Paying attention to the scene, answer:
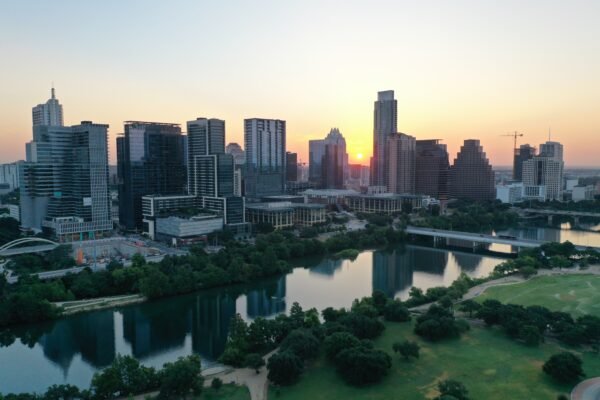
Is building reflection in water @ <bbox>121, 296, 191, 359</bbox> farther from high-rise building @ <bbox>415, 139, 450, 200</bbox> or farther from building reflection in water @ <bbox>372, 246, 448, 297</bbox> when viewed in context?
high-rise building @ <bbox>415, 139, 450, 200</bbox>

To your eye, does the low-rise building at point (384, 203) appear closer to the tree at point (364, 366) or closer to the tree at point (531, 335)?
the tree at point (531, 335)

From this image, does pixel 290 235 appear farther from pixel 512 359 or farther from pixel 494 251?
pixel 512 359

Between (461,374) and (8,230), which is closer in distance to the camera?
(461,374)

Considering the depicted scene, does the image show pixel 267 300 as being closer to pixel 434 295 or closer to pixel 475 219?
pixel 434 295

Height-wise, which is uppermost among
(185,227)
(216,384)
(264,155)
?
(264,155)

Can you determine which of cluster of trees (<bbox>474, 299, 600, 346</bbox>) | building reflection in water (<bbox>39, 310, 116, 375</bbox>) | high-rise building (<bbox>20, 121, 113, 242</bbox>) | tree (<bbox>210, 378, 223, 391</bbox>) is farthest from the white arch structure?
cluster of trees (<bbox>474, 299, 600, 346</bbox>)

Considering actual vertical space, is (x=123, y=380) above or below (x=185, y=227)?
below

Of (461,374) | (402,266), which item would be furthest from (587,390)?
(402,266)

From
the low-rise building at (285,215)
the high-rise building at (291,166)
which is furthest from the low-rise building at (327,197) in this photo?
the high-rise building at (291,166)
